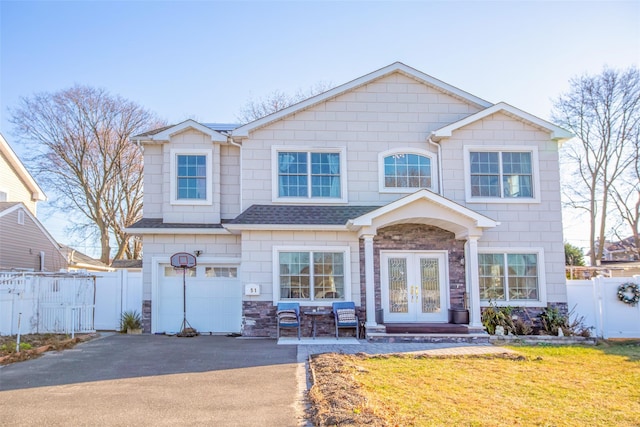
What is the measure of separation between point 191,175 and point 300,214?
141 inches

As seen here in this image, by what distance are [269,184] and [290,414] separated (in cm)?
916

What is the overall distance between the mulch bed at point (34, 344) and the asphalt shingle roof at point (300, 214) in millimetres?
4696

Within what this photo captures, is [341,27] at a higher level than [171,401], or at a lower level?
higher

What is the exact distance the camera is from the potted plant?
15.1 meters

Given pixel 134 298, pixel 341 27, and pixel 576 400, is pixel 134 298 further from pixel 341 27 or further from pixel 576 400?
pixel 576 400

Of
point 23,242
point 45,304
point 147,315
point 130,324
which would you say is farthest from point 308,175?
point 23,242

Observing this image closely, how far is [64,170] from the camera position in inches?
1168

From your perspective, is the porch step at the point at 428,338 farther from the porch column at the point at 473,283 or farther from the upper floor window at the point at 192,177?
the upper floor window at the point at 192,177

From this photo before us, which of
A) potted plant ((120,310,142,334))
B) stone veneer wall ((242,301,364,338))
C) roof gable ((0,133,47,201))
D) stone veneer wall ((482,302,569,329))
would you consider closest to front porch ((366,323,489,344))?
stone veneer wall ((242,301,364,338))

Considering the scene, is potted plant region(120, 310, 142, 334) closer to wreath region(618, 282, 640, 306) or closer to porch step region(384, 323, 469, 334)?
porch step region(384, 323, 469, 334)

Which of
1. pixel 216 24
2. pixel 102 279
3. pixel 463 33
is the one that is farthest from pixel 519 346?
pixel 102 279

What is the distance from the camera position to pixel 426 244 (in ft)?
48.2

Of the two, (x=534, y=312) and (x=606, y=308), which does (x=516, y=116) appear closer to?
(x=534, y=312)

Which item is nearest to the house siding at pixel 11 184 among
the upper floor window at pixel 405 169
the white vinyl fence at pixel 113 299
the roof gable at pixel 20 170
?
the roof gable at pixel 20 170
